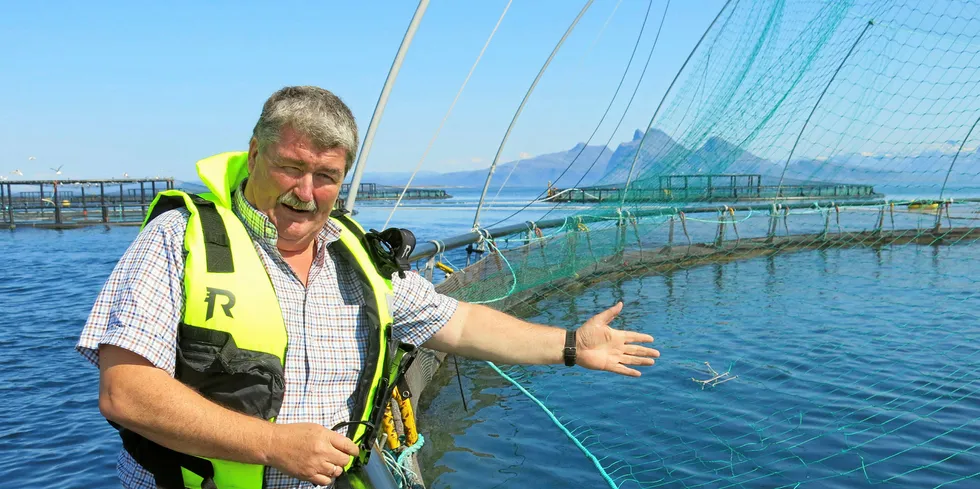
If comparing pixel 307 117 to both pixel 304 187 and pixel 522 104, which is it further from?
pixel 522 104

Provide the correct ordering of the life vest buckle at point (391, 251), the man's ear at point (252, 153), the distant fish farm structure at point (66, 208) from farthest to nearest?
the distant fish farm structure at point (66, 208)
the life vest buckle at point (391, 251)
the man's ear at point (252, 153)

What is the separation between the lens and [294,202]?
2137 mm

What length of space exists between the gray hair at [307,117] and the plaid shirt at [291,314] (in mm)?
241

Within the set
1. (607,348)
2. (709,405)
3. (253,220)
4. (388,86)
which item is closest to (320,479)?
(253,220)

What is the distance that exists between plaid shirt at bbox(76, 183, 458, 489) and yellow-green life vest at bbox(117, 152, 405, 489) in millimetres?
48

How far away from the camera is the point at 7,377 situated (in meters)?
9.89

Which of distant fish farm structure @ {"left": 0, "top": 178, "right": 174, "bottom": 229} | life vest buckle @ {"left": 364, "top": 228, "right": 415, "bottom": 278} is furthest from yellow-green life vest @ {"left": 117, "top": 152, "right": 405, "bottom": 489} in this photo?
distant fish farm structure @ {"left": 0, "top": 178, "right": 174, "bottom": 229}

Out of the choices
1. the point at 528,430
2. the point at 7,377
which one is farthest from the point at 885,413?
the point at 7,377

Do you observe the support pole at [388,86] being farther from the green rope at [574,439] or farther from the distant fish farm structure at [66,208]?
the distant fish farm structure at [66,208]

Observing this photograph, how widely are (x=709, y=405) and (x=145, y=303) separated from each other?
5.91 m

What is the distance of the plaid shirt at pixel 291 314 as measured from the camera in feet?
6.04

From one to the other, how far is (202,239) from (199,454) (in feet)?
1.77

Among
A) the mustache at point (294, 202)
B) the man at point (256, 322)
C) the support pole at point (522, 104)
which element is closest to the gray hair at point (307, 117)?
the man at point (256, 322)

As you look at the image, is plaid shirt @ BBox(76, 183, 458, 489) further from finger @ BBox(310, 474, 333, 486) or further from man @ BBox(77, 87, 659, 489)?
finger @ BBox(310, 474, 333, 486)
